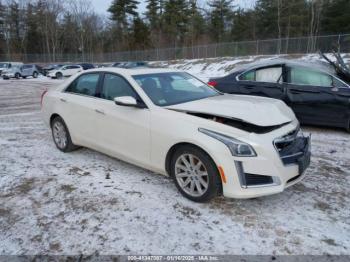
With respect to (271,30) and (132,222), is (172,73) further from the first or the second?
(271,30)

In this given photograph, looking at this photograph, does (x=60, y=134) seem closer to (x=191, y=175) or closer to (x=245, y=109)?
(x=191, y=175)

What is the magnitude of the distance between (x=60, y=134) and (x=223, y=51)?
35.7 m

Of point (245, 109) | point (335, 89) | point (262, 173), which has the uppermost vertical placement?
point (335, 89)

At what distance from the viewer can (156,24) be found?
58.8 meters

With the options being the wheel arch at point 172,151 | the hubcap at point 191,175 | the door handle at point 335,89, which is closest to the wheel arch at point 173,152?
the wheel arch at point 172,151

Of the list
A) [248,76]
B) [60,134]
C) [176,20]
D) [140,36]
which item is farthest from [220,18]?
[60,134]

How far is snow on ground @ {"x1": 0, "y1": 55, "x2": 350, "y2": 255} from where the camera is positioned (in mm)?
2762

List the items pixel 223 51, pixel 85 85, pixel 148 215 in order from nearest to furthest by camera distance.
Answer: pixel 148 215, pixel 85 85, pixel 223 51

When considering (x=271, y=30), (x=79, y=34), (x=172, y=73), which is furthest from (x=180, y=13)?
(x=172, y=73)

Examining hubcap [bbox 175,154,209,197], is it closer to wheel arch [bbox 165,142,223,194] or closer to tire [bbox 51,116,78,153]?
wheel arch [bbox 165,142,223,194]

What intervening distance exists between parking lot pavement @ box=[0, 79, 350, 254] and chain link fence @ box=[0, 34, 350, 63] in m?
13.4

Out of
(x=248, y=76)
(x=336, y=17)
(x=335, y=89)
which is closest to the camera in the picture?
(x=335, y=89)

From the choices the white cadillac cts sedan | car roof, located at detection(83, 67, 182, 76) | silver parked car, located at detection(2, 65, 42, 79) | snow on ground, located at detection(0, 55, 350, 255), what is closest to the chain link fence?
car roof, located at detection(83, 67, 182, 76)

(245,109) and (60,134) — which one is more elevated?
(245,109)
